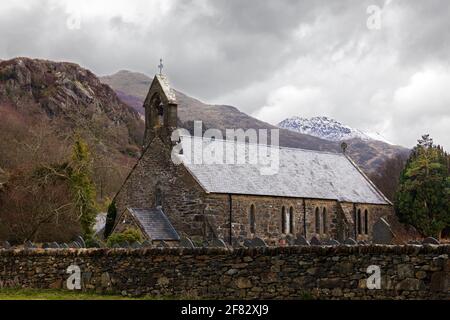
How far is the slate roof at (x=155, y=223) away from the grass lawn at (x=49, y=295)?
61.5 ft

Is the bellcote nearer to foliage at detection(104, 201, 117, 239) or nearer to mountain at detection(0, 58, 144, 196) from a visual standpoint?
foliage at detection(104, 201, 117, 239)

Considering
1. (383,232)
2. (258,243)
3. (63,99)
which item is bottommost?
(258,243)

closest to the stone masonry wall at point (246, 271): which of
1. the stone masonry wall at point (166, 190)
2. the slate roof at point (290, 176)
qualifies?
the stone masonry wall at point (166, 190)

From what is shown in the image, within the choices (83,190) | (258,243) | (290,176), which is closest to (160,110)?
(83,190)

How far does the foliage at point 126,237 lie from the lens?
37.5 metres

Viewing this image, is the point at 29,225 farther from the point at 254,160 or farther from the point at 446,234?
the point at 446,234

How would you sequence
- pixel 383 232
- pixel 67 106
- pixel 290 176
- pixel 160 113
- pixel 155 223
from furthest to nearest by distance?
pixel 67 106, pixel 290 176, pixel 160 113, pixel 155 223, pixel 383 232

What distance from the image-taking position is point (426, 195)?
52.8m

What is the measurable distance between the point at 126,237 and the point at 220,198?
7335mm

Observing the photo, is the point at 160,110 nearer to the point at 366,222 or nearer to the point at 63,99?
the point at 366,222

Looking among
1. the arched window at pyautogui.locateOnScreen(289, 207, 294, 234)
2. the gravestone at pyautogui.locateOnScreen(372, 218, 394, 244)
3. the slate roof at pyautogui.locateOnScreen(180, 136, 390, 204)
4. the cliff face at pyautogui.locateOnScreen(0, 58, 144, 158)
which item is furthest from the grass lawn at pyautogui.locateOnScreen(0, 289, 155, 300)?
the cliff face at pyautogui.locateOnScreen(0, 58, 144, 158)

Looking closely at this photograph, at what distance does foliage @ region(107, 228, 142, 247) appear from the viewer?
3750cm

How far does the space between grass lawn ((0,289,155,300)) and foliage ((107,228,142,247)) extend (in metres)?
15.3
